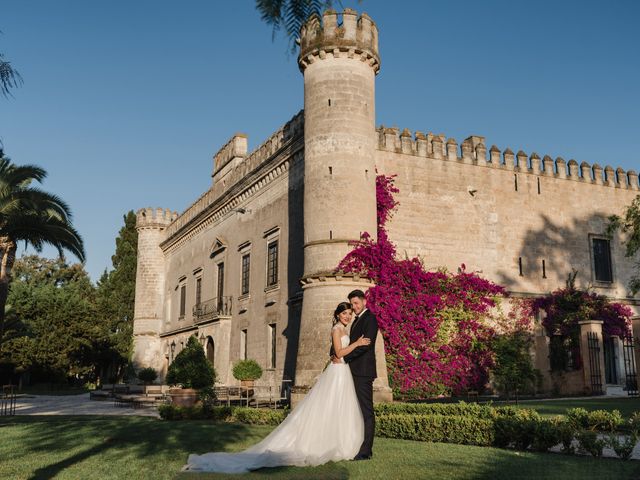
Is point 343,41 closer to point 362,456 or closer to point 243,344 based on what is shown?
point 243,344

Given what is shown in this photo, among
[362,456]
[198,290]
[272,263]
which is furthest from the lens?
[198,290]

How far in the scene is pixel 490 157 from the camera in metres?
23.7

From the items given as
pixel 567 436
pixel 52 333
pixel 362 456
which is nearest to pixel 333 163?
pixel 567 436

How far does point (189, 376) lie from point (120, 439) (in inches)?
294

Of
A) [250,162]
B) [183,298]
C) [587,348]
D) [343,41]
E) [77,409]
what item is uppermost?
[343,41]

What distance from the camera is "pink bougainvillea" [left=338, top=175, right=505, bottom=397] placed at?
19078 millimetres

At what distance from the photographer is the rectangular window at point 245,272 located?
1033 inches

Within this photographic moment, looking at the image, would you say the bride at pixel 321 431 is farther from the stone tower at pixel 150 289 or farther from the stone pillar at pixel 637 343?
the stone tower at pixel 150 289

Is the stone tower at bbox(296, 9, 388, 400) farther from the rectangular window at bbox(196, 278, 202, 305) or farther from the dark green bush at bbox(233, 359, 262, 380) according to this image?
the rectangular window at bbox(196, 278, 202, 305)

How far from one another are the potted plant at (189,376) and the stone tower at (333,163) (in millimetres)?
2523

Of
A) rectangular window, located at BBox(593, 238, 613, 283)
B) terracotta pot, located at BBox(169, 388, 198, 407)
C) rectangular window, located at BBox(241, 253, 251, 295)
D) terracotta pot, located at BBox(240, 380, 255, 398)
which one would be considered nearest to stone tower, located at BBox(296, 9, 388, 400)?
terracotta pot, located at BBox(169, 388, 198, 407)

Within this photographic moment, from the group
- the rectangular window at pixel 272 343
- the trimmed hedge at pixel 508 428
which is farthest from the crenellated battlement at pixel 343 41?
the trimmed hedge at pixel 508 428

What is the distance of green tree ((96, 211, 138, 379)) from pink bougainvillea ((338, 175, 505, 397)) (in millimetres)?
25948

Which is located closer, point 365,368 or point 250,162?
point 365,368
